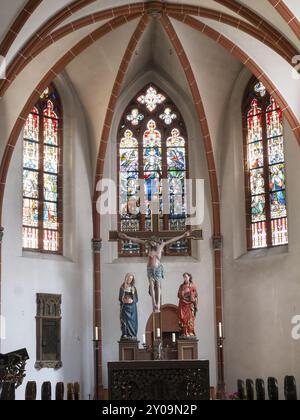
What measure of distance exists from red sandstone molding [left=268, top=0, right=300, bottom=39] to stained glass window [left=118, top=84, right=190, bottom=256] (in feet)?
21.9

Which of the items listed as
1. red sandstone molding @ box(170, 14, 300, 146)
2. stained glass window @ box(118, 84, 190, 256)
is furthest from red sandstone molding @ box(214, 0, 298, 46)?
stained glass window @ box(118, 84, 190, 256)

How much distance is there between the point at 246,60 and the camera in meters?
17.8

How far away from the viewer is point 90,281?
64.3 ft

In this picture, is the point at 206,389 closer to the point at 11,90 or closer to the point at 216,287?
the point at 216,287

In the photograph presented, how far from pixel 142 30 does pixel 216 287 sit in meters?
6.81

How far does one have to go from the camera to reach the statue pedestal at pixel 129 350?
17219 mm

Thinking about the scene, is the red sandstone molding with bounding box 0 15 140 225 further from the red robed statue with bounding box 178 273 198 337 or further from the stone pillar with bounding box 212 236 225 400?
the stone pillar with bounding box 212 236 225 400

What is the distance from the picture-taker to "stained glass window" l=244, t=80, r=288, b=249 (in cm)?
1903

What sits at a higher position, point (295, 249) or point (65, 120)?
point (65, 120)

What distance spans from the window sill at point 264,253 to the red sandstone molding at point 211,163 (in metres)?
0.72

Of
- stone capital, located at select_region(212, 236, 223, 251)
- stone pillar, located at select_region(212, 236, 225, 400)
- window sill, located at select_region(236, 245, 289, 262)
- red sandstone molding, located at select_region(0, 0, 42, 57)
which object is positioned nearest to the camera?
red sandstone molding, located at select_region(0, 0, 42, 57)

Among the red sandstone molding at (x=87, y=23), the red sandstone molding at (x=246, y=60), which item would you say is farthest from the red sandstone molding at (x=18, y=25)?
the red sandstone molding at (x=246, y=60)

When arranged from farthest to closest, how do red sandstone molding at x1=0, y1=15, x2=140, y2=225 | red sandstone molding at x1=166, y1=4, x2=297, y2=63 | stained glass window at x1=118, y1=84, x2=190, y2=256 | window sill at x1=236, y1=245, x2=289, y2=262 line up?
stained glass window at x1=118, y1=84, x2=190, y2=256 < window sill at x1=236, y1=245, x2=289, y2=262 < red sandstone molding at x1=0, y1=15, x2=140, y2=225 < red sandstone molding at x1=166, y1=4, x2=297, y2=63
